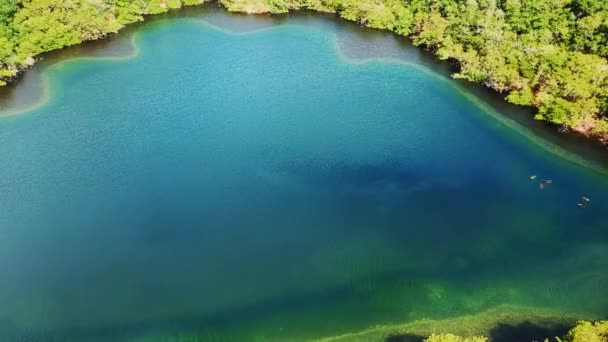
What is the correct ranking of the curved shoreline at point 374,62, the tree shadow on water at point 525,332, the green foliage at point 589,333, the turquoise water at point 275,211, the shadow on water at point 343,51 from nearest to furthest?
the green foliage at point 589,333, the tree shadow on water at point 525,332, the turquoise water at point 275,211, the curved shoreline at point 374,62, the shadow on water at point 343,51

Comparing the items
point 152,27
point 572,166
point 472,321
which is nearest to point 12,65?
point 152,27

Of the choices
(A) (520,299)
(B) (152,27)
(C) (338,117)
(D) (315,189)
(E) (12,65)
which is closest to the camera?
(A) (520,299)

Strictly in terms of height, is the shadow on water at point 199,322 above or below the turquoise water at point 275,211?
below

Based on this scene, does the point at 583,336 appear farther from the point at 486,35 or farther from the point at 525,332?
the point at 486,35

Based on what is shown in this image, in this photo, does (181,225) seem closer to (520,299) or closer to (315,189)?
(315,189)

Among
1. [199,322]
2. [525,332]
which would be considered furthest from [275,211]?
[525,332]

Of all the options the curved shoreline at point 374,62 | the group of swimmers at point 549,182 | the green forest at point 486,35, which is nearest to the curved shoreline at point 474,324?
the group of swimmers at point 549,182

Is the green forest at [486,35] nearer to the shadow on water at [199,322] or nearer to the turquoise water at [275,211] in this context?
the turquoise water at [275,211]
